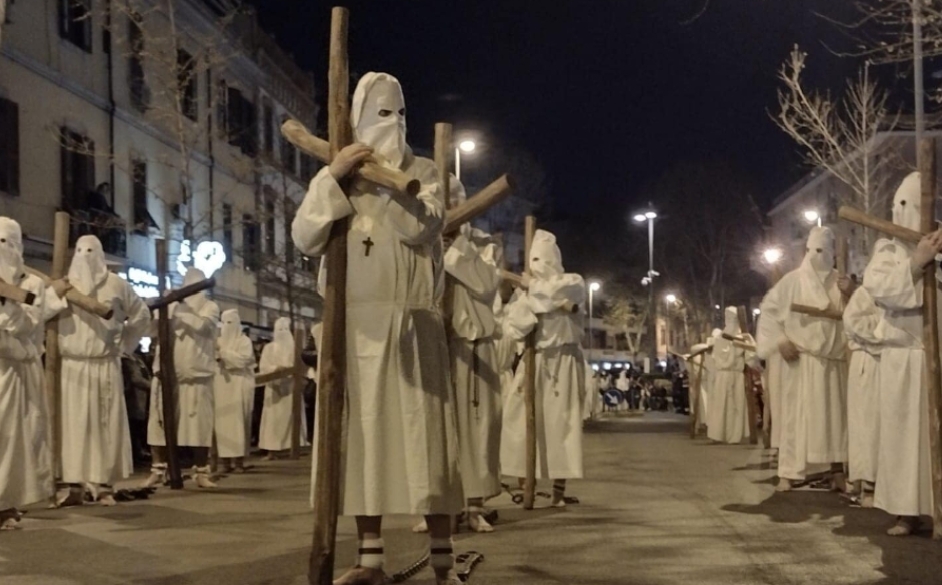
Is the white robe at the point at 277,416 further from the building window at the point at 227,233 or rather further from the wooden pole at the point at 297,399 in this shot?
the building window at the point at 227,233

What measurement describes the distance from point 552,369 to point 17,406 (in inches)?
193

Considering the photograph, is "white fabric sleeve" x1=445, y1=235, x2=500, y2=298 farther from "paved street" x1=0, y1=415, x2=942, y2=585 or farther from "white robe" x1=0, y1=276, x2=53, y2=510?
"white robe" x1=0, y1=276, x2=53, y2=510

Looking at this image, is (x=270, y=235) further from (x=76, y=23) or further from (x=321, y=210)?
(x=321, y=210)

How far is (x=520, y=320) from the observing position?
11.4 meters

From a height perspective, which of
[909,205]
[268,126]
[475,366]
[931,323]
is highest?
[268,126]

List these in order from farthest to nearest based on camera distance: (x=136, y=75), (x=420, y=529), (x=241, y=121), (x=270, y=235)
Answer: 1. (x=270, y=235)
2. (x=241, y=121)
3. (x=136, y=75)
4. (x=420, y=529)

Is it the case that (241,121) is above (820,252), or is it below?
above

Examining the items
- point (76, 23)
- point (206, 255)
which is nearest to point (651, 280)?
point (206, 255)

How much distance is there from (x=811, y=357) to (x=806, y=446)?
0.92 m

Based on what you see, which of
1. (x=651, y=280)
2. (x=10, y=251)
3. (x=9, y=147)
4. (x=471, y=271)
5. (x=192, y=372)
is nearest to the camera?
(x=471, y=271)

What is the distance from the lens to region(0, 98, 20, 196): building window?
21.7m

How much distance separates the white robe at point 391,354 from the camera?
6113mm

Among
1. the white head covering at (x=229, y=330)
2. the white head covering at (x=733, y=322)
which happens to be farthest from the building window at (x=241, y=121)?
the white head covering at (x=733, y=322)

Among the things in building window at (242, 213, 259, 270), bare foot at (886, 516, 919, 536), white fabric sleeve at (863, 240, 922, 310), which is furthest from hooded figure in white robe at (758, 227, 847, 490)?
building window at (242, 213, 259, 270)
